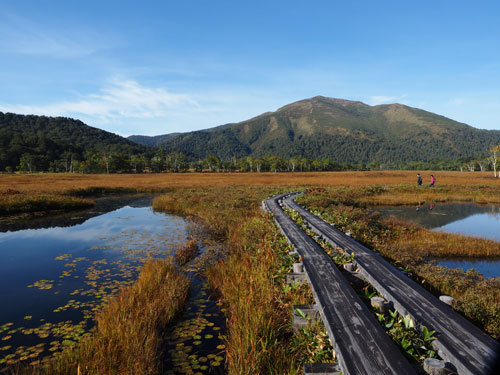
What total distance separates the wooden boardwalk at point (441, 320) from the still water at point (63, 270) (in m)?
7.69

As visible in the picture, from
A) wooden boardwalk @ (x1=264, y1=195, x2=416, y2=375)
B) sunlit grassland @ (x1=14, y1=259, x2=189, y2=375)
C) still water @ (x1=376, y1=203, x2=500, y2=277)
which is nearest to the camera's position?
wooden boardwalk @ (x1=264, y1=195, x2=416, y2=375)

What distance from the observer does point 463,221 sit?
75.6ft

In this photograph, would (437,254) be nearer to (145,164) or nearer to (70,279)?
(70,279)

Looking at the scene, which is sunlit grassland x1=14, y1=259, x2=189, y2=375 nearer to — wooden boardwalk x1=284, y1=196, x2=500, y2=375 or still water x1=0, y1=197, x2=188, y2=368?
still water x1=0, y1=197, x2=188, y2=368

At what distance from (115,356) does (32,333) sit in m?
3.44

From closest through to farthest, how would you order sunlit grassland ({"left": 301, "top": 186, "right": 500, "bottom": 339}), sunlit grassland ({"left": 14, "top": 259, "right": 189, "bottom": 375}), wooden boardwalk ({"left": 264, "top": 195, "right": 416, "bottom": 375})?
wooden boardwalk ({"left": 264, "top": 195, "right": 416, "bottom": 375}), sunlit grassland ({"left": 14, "top": 259, "right": 189, "bottom": 375}), sunlit grassland ({"left": 301, "top": 186, "right": 500, "bottom": 339})

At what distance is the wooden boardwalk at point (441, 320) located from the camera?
4137 mm

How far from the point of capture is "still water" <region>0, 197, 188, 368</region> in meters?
6.94

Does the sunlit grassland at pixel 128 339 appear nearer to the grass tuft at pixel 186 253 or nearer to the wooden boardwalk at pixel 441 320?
the grass tuft at pixel 186 253

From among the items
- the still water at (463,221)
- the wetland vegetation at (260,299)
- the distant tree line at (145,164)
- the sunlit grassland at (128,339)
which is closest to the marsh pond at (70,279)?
the wetland vegetation at (260,299)

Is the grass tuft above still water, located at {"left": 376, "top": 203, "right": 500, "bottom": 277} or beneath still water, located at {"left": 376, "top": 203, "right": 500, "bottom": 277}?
above

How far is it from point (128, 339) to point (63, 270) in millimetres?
8057

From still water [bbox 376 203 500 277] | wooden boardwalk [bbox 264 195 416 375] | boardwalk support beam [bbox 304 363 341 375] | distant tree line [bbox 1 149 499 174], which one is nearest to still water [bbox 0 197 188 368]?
boardwalk support beam [bbox 304 363 341 375]

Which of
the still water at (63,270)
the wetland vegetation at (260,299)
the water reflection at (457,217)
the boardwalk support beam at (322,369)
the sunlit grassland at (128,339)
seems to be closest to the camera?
the boardwalk support beam at (322,369)
